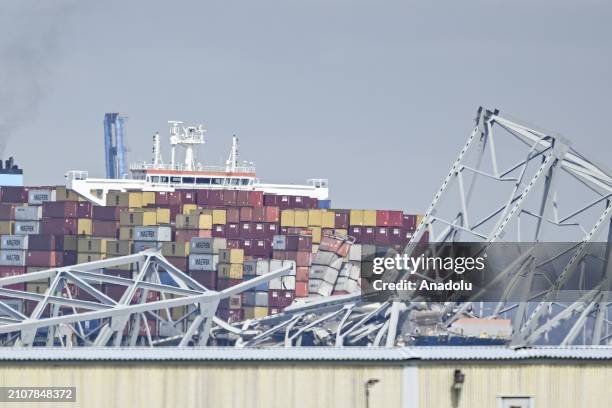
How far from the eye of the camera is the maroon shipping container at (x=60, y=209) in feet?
519

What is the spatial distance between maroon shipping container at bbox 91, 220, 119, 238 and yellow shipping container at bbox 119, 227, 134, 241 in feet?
6.01

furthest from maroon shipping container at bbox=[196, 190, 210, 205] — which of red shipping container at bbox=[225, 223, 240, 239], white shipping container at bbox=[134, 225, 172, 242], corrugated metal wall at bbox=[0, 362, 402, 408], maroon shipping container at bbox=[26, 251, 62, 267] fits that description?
corrugated metal wall at bbox=[0, 362, 402, 408]

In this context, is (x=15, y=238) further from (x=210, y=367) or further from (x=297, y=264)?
(x=210, y=367)

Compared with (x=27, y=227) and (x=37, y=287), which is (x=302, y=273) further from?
(x=27, y=227)

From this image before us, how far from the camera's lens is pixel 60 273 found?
73812 millimetres

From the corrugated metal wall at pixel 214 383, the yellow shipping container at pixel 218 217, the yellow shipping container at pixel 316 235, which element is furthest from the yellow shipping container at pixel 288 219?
the corrugated metal wall at pixel 214 383

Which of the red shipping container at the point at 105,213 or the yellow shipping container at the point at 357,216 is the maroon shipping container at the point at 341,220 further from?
the red shipping container at the point at 105,213

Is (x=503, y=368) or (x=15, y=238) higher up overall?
(x=15, y=238)

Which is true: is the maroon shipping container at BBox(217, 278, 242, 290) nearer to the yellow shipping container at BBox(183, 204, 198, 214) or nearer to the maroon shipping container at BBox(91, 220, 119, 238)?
the yellow shipping container at BBox(183, 204, 198, 214)

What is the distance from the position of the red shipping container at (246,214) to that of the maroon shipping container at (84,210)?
13.7 meters

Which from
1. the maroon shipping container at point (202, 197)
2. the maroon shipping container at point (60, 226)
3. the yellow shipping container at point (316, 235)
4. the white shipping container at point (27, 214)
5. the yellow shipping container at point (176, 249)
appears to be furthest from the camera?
the maroon shipping container at point (202, 197)

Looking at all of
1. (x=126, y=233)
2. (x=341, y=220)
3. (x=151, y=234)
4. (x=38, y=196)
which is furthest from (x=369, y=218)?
(x=38, y=196)

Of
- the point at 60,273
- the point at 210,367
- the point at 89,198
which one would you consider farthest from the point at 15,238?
the point at 210,367

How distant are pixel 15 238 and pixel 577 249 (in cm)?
8884
